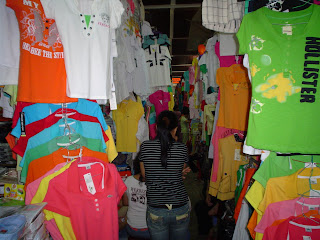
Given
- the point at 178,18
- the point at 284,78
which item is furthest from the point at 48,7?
the point at 178,18

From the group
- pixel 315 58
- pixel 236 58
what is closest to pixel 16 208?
pixel 315 58

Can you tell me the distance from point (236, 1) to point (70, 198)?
2.23 meters

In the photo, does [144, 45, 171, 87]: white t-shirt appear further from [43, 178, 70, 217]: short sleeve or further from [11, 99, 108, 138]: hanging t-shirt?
[43, 178, 70, 217]: short sleeve

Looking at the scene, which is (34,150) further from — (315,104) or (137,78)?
(315,104)

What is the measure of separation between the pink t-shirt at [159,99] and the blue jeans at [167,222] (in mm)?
2732

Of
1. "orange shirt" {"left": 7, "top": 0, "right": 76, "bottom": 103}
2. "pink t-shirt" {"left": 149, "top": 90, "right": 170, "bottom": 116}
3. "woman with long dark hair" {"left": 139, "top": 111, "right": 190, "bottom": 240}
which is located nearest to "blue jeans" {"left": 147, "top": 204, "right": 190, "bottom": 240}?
"woman with long dark hair" {"left": 139, "top": 111, "right": 190, "bottom": 240}

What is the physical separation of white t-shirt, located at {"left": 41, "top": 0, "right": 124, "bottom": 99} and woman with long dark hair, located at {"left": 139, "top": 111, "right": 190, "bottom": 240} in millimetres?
819

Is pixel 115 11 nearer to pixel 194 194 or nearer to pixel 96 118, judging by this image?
pixel 96 118

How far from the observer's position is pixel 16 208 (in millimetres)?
1385

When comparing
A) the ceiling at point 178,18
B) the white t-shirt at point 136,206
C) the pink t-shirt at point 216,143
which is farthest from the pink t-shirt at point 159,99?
the white t-shirt at point 136,206

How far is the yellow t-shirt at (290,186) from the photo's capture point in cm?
152

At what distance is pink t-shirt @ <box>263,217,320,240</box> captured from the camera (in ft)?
4.83

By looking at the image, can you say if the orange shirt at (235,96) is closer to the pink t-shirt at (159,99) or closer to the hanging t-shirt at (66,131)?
the hanging t-shirt at (66,131)

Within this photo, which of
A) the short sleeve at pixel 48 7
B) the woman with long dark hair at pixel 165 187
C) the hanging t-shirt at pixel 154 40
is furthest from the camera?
the hanging t-shirt at pixel 154 40
